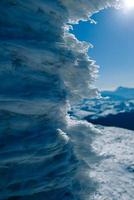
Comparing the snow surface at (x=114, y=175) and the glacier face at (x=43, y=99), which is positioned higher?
the glacier face at (x=43, y=99)

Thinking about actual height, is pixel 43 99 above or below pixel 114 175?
above

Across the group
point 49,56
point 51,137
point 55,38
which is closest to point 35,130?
point 51,137

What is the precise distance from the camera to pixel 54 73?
1254cm

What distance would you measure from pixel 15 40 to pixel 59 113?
318 cm

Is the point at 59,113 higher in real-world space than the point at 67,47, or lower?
lower

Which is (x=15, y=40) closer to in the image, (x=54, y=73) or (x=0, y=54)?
(x=0, y=54)

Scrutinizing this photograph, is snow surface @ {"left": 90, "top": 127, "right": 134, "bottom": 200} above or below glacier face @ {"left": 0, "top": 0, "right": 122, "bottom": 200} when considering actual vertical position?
below

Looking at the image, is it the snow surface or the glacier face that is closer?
the glacier face

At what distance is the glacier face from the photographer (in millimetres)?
10867

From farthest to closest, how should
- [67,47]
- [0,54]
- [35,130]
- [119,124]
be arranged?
[119,124]
[67,47]
[35,130]
[0,54]

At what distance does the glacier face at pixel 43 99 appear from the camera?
35.7ft

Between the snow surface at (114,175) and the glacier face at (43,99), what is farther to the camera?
the snow surface at (114,175)

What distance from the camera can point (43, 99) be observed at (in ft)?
37.1

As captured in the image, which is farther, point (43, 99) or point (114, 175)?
point (114, 175)
